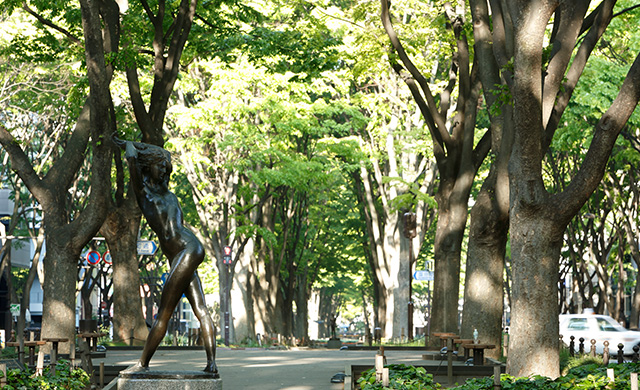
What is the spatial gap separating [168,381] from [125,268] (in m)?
13.7

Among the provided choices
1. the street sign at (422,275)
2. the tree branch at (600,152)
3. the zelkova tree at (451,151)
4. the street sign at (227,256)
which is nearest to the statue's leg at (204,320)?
the tree branch at (600,152)

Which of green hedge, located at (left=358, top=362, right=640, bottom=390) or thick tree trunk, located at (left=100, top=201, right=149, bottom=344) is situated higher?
thick tree trunk, located at (left=100, top=201, right=149, bottom=344)

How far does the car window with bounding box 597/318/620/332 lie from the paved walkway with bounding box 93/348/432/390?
8.71 metres

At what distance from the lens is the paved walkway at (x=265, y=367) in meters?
14.0

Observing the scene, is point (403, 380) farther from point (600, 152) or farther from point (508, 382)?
point (600, 152)

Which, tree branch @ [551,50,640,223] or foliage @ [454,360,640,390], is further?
tree branch @ [551,50,640,223]

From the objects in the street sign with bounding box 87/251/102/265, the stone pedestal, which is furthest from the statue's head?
the street sign with bounding box 87/251/102/265

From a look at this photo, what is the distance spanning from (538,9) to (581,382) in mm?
5305

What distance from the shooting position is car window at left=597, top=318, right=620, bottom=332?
Result: 29453 mm

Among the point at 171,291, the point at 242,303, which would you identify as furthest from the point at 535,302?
the point at 242,303

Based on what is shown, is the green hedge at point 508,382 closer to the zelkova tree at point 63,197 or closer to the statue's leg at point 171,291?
the statue's leg at point 171,291

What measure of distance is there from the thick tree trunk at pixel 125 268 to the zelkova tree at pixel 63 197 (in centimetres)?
304

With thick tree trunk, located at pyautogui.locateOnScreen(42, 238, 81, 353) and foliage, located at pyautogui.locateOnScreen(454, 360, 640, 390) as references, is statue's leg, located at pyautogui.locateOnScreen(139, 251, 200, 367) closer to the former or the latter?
foliage, located at pyautogui.locateOnScreen(454, 360, 640, 390)

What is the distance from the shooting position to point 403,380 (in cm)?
1051
